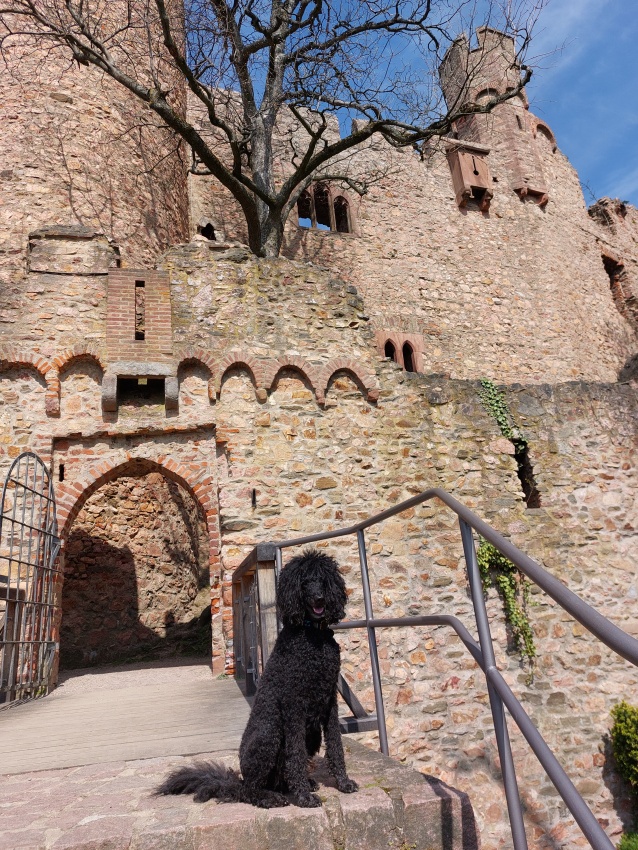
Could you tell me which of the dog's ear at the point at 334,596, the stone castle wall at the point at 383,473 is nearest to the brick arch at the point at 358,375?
the stone castle wall at the point at 383,473

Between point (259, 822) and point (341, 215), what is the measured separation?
14.8m

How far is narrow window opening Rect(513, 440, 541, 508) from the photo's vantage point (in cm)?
752

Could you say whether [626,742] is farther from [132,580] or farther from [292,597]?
[132,580]

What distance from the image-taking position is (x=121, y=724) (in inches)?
166

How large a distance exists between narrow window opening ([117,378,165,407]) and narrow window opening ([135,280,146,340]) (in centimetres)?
53

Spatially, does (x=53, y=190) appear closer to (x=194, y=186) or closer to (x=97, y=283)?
(x=97, y=283)

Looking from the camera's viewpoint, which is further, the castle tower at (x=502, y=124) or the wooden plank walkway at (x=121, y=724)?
the castle tower at (x=502, y=124)

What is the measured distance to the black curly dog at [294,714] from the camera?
235cm

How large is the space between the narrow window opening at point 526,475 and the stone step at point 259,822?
5530 mm

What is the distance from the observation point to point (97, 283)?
23.2ft

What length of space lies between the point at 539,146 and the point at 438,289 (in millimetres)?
7345

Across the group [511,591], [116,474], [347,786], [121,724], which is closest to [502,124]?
[511,591]

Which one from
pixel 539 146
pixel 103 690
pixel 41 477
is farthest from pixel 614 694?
pixel 539 146

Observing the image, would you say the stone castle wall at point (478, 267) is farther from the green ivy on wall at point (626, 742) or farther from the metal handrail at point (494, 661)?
the metal handrail at point (494, 661)
